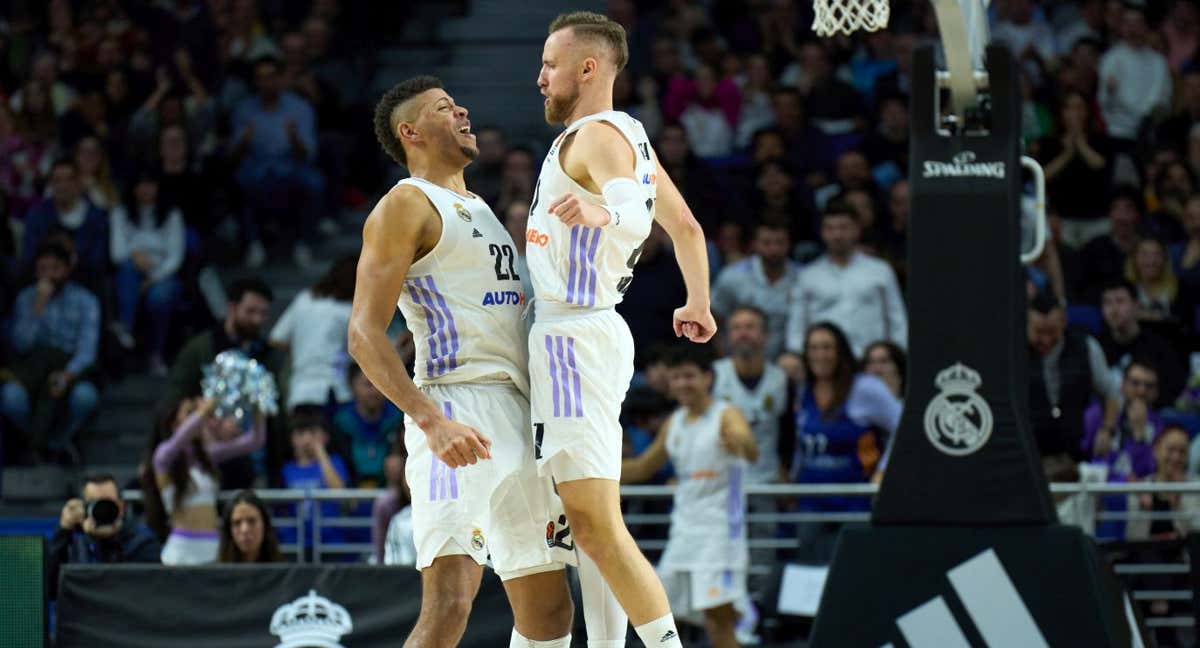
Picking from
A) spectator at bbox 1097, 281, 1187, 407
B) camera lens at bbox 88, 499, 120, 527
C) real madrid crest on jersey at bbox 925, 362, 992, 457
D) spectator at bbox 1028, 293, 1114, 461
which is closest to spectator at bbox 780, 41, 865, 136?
spectator at bbox 1097, 281, 1187, 407

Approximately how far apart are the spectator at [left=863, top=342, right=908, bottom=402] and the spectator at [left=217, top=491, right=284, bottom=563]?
411 centimetres

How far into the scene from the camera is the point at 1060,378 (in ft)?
Answer: 40.9

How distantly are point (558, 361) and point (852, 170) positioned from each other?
859cm

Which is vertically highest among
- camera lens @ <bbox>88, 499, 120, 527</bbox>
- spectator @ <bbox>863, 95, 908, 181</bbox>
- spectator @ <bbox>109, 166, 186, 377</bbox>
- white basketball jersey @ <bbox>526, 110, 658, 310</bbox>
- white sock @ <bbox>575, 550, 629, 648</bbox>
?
spectator @ <bbox>863, 95, 908, 181</bbox>

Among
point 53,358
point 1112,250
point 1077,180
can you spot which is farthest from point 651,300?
point 53,358

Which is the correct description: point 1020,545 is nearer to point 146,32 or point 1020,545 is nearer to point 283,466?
point 283,466

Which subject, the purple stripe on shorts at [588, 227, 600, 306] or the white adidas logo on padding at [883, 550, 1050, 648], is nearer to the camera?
the purple stripe on shorts at [588, 227, 600, 306]

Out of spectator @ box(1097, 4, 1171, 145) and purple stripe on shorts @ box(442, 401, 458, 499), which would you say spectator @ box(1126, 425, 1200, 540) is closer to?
spectator @ box(1097, 4, 1171, 145)

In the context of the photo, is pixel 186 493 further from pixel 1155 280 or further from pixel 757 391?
pixel 1155 280

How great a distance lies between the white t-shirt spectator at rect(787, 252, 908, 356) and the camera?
13.6 m

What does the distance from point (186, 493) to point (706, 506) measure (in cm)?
342

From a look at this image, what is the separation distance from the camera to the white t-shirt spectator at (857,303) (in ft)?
44.8

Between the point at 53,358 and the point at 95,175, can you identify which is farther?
the point at 95,175

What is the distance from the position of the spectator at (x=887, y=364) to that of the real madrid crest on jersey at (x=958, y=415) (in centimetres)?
506
